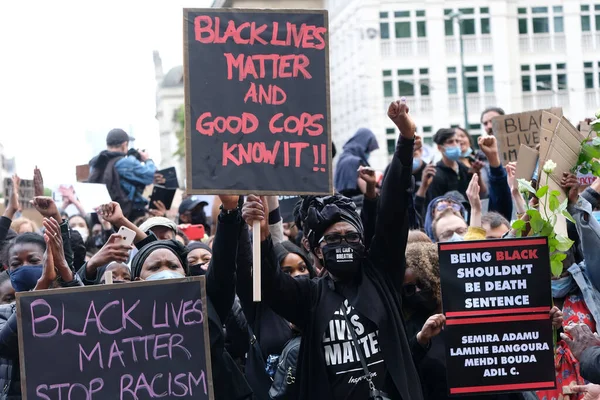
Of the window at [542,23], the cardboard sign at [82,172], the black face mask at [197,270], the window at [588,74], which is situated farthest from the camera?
the window at [542,23]

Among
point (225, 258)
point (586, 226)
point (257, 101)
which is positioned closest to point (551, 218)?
point (586, 226)

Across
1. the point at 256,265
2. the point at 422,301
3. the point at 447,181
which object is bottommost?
the point at 422,301

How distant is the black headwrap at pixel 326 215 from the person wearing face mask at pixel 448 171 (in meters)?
4.25

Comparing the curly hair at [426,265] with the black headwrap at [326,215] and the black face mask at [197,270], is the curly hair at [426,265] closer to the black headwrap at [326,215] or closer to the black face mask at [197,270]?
the black headwrap at [326,215]

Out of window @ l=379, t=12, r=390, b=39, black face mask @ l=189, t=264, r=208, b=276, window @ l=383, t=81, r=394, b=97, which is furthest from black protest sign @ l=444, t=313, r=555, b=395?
window @ l=379, t=12, r=390, b=39

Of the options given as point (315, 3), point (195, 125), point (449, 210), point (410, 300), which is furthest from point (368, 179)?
point (315, 3)

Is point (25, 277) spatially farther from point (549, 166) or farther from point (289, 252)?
point (549, 166)

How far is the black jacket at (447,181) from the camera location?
10.1 metres

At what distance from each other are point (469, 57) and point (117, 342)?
45.3 meters

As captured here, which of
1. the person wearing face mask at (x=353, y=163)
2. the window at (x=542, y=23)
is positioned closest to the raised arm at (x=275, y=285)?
the person wearing face mask at (x=353, y=163)

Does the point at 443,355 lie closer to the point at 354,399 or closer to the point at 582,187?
the point at 354,399

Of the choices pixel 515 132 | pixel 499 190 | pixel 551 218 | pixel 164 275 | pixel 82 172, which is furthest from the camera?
pixel 82 172

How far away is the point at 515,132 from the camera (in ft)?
30.8

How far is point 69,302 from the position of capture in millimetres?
5406
